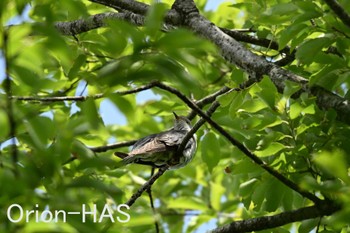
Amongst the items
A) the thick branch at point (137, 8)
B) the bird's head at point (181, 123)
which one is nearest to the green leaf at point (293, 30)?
the thick branch at point (137, 8)

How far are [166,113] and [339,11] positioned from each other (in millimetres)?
2384

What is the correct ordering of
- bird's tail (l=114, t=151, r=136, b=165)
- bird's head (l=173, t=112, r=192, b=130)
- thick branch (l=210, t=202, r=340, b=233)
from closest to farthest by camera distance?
thick branch (l=210, t=202, r=340, b=233) < bird's tail (l=114, t=151, r=136, b=165) < bird's head (l=173, t=112, r=192, b=130)

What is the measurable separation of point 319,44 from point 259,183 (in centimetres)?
99

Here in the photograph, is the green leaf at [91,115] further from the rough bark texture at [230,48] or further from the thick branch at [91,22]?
the thick branch at [91,22]

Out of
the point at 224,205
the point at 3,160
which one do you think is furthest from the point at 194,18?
the point at 224,205

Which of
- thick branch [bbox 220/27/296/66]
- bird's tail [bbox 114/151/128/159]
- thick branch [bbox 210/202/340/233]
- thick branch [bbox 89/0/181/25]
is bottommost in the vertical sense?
thick branch [bbox 210/202/340/233]

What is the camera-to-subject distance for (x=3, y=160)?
2348mm

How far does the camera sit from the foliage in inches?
80.7

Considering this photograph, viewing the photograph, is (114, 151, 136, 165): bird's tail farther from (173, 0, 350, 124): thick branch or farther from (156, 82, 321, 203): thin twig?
(156, 82, 321, 203): thin twig

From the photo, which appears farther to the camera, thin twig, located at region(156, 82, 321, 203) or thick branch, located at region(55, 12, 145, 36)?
thick branch, located at region(55, 12, 145, 36)

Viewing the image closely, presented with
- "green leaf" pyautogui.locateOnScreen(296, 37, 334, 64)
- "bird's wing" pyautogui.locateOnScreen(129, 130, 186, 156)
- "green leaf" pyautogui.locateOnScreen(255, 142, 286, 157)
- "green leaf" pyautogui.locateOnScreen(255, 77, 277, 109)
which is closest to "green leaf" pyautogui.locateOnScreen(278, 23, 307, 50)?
"green leaf" pyautogui.locateOnScreen(296, 37, 334, 64)

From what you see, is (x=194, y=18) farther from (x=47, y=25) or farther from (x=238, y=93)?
(x=47, y=25)

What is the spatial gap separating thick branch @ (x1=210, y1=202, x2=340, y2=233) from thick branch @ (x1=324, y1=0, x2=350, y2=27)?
0.83 meters

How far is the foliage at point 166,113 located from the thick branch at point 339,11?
0.10 meters
